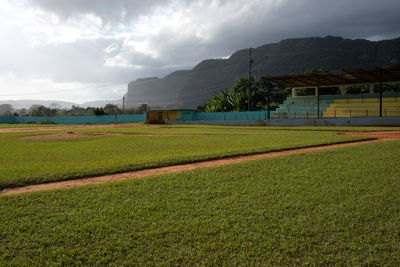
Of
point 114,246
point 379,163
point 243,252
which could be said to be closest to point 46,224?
point 114,246

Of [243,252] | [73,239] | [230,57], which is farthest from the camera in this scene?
[230,57]

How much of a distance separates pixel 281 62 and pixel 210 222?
150570 millimetres

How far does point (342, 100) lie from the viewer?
37.5 meters

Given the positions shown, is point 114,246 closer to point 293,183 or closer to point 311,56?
point 293,183

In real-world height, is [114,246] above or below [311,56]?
below

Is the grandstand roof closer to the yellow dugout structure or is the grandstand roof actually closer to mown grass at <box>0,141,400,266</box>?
the yellow dugout structure

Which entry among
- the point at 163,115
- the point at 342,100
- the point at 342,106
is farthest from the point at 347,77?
the point at 163,115

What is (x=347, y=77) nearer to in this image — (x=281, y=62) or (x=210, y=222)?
(x=210, y=222)

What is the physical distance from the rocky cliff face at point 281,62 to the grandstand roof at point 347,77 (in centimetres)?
9620

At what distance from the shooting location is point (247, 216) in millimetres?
3143

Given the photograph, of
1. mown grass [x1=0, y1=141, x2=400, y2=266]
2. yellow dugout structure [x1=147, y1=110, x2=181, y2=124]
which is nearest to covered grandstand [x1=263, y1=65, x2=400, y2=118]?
yellow dugout structure [x1=147, y1=110, x2=181, y2=124]

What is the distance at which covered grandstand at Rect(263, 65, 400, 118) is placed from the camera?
31.2 metres

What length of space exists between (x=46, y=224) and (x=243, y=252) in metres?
2.18

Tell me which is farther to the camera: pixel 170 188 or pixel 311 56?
Result: pixel 311 56
